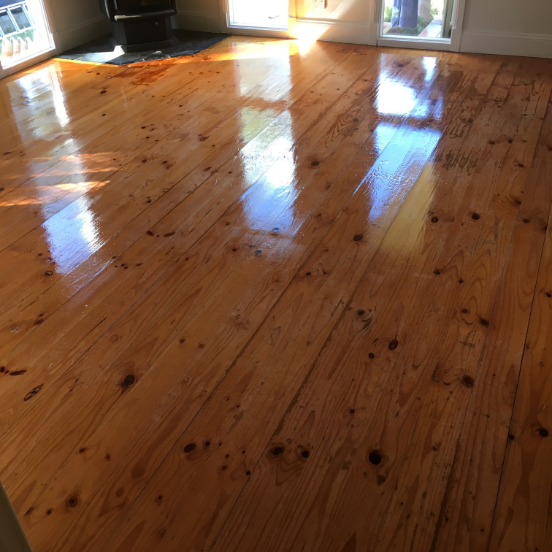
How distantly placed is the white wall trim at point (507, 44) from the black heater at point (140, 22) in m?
2.14

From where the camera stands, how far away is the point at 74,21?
452cm

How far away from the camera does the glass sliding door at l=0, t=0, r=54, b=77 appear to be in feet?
13.3

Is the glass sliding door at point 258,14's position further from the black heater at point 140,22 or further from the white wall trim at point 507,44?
the white wall trim at point 507,44

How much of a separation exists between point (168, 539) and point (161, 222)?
137 centimetres

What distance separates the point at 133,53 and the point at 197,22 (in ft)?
2.39

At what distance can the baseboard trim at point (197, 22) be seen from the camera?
4742 millimetres

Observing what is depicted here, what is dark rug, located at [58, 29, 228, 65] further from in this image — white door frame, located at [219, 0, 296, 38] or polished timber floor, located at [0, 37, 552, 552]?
polished timber floor, located at [0, 37, 552, 552]

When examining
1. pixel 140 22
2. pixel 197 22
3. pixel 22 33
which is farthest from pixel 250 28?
pixel 22 33

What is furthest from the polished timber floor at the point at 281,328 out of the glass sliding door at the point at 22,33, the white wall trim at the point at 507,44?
the glass sliding door at the point at 22,33

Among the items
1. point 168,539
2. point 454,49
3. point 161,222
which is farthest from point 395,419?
point 454,49

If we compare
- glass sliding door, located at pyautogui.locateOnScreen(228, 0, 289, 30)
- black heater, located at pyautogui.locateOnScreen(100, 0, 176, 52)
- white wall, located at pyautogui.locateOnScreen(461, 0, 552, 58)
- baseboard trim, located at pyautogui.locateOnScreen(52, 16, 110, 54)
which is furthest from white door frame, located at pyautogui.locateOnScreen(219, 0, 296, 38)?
white wall, located at pyautogui.locateOnScreen(461, 0, 552, 58)

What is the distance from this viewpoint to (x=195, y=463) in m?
1.43

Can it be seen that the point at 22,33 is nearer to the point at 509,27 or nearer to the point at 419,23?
the point at 419,23

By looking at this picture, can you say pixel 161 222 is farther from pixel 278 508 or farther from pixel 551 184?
pixel 551 184
